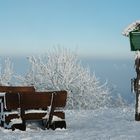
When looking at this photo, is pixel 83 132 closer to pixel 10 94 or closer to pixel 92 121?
pixel 10 94

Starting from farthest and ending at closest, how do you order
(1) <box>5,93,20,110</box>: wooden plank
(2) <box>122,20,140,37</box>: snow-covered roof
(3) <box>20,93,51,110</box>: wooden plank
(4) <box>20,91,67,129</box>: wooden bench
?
(2) <box>122,20,140,37</box>: snow-covered roof, (4) <box>20,91,67,129</box>: wooden bench, (3) <box>20,93,51,110</box>: wooden plank, (1) <box>5,93,20,110</box>: wooden plank

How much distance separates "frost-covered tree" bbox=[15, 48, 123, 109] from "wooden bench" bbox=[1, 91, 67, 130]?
23.8m

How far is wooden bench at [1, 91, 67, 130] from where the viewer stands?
518 inches

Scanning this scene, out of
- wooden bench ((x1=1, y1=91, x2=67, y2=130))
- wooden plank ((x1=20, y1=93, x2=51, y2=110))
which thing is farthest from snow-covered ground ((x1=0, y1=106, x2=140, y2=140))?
wooden plank ((x1=20, y1=93, x2=51, y2=110))

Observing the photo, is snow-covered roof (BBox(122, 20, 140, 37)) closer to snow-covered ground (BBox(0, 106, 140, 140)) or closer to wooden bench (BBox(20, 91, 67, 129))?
snow-covered ground (BBox(0, 106, 140, 140))

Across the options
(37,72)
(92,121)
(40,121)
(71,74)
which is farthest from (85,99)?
(40,121)

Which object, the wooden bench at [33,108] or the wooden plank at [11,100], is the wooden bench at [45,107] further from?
the wooden plank at [11,100]

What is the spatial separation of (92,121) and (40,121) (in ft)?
9.48

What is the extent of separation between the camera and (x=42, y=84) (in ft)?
129

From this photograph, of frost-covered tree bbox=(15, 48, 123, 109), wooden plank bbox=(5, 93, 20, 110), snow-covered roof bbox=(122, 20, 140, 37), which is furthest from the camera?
frost-covered tree bbox=(15, 48, 123, 109)

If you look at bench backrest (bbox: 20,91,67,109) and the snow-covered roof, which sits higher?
the snow-covered roof

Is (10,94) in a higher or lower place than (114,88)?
higher

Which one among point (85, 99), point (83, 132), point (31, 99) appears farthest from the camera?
point (85, 99)

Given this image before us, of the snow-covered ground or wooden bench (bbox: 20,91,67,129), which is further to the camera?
wooden bench (bbox: 20,91,67,129)
